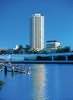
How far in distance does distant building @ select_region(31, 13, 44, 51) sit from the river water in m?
0.35

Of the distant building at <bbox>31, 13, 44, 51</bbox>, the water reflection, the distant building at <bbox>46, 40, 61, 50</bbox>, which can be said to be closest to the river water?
the water reflection

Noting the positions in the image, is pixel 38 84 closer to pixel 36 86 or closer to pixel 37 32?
pixel 36 86

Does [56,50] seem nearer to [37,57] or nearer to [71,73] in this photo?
[37,57]

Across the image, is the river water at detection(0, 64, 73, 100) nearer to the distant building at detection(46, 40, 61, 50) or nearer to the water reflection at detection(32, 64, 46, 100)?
the water reflection at detection(32, 64, 46, 100)

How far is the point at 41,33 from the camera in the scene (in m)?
4.01

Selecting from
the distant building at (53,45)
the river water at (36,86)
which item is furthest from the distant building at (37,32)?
the river water at (36,86)

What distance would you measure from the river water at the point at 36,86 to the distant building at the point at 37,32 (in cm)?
35

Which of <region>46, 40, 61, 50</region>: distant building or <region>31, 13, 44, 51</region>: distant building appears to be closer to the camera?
<region>31, 13, 44, 51</region>: distant building

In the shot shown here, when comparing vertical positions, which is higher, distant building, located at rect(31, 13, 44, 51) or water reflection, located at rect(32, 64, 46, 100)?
distant building, located at rect(31, 13, 44, 51)

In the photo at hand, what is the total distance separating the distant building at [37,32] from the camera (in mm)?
3868

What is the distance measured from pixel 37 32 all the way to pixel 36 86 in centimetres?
102

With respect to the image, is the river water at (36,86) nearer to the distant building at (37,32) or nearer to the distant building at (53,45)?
the distant building at (53,45)

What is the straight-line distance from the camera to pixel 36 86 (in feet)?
15.4

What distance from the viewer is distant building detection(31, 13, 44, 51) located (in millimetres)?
3868
